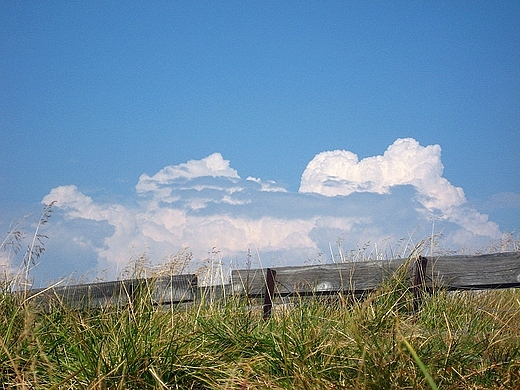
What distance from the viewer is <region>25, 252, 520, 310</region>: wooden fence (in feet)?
20.4

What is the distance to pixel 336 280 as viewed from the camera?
665cm

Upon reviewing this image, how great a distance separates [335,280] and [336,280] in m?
0.01

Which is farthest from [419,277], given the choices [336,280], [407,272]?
[336,280]

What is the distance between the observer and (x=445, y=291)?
18.9 feet

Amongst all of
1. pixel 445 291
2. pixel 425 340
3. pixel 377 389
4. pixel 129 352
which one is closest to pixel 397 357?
pixel 377 389

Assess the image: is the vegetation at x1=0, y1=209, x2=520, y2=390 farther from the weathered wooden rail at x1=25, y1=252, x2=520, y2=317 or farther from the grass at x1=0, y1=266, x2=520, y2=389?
the weathered wooden rail at x1=25, y1=252, x2=520, y2=317

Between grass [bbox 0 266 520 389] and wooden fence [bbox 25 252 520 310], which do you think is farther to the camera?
wooden fence [bbox 25 252 520 310]

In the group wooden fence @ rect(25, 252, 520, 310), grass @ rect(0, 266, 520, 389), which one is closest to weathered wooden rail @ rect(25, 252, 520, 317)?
wooden fence @ rect(25, 252, 520, 310)

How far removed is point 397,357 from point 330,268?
398 cm

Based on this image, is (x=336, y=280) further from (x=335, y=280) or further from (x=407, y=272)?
(x=407, y=272)

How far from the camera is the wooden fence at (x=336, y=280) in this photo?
6211mm

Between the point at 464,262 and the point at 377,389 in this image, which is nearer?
the point at 377,389

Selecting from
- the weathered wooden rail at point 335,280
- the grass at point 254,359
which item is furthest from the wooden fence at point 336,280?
the grass at point 254,359

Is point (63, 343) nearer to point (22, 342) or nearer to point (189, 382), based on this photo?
point (22, 342)
